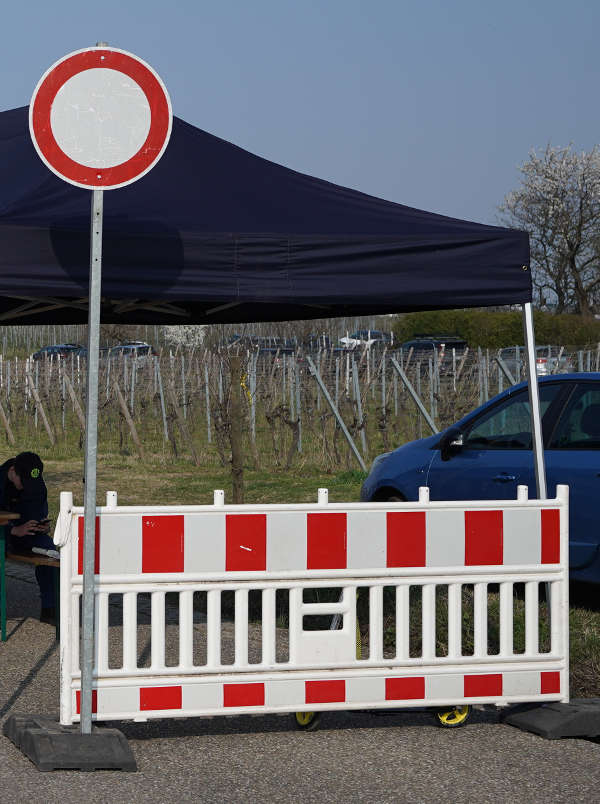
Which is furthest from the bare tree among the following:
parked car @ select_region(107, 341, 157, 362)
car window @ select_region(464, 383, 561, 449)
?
car window @ select_region(464, 383, 561, 449)

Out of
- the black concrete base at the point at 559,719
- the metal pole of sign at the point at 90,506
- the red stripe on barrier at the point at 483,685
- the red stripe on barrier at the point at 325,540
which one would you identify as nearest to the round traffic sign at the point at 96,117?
the metal pole of sign at the point at 90,506

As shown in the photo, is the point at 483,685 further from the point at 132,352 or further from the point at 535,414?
the point at 132,352

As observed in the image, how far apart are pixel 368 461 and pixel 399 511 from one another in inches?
539

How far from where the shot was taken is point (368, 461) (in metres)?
18.9

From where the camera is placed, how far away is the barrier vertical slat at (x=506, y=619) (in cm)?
542

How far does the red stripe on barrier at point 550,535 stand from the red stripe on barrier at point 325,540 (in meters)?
0.94

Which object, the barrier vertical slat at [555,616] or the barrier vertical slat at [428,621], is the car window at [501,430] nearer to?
the barrier vertical slat at [555,616]

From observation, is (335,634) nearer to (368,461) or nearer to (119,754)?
(119,754)

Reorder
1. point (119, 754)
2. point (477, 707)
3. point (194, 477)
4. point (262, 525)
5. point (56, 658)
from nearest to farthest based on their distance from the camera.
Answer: point (119, 754) < point (262, 525) < point (477, 707) < point (56, 658) < point (194, 477)

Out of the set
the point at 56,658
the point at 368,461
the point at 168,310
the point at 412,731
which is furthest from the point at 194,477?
the point at 412,731

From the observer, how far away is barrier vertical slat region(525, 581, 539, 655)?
17.7 ft

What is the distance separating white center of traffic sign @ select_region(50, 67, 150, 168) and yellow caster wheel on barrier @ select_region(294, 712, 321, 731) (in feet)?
8.20

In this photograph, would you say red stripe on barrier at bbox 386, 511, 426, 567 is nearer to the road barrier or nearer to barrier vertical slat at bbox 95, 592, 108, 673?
the road barrier

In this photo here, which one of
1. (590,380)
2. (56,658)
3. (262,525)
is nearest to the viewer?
(262,525)
